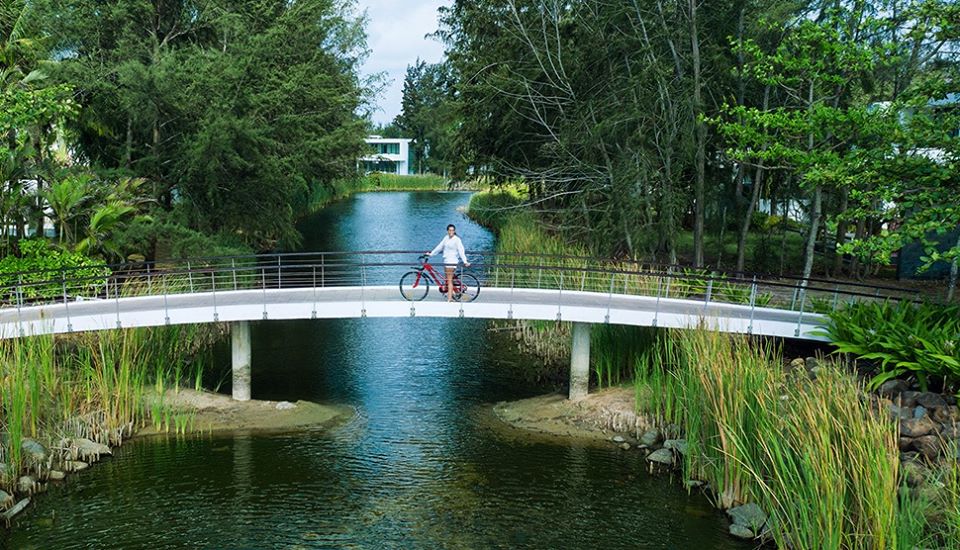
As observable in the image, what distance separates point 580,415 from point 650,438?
7.12 ft

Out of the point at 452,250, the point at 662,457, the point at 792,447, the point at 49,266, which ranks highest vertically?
the point at 452,250

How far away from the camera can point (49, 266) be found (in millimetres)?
23250

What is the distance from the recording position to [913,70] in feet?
92.9

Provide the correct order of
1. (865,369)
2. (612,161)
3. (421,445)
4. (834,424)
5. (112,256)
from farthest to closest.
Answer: (612,161), (112,256), (421,445), (865,369), (834,424)

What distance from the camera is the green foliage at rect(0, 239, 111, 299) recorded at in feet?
72.8

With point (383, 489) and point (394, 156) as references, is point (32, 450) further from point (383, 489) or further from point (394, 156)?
point (394, 156)

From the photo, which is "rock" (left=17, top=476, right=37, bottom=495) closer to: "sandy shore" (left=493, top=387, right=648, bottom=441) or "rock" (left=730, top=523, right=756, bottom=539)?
"sandy shore" (left=493, top=387, right=648, bottom=441)

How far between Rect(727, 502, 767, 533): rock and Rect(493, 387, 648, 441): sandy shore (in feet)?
14.2

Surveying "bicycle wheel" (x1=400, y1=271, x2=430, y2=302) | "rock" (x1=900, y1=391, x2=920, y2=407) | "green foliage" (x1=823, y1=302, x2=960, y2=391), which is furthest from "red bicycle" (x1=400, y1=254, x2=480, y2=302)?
"rock" (x1=900, y1=391, x2=920, y2=407)

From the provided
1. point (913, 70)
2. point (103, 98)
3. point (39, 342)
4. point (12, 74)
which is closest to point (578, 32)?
point (913, 70)

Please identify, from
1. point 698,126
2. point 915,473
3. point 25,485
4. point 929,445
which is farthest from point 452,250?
point 698,126

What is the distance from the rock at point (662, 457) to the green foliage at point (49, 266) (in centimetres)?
1436

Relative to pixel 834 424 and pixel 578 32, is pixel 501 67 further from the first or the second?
pixel 834 424

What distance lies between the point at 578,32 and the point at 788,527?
23023 millimetres
